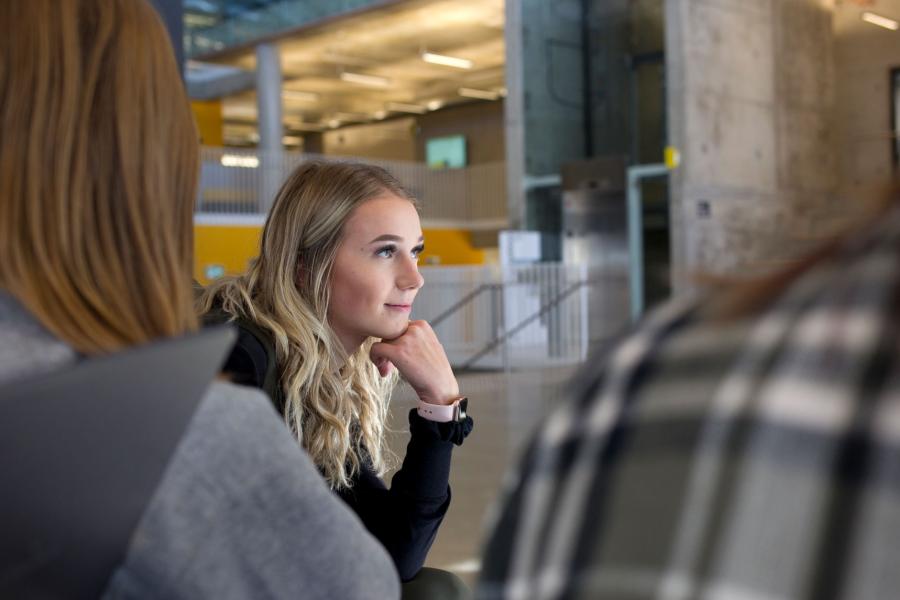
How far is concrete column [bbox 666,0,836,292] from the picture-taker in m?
15.0

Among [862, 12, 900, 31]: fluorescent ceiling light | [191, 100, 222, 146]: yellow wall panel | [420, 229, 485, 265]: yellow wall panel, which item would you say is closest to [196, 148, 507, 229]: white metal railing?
[420, 229, 485, 265]: yellow wall panel

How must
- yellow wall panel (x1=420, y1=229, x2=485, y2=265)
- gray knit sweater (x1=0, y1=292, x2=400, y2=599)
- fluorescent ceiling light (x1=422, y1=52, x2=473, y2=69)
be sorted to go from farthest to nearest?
fluorescent ceiling light (x1=422, y1=52, x2=473, y2=69) → yellow wall panel (x1=420, y1=229, x2=485, y2=265) → gray knit sweater (x1=0, y1=292, x2=400, y2=599)

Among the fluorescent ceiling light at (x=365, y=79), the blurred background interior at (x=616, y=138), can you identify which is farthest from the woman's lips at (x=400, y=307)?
the fluorescent ceiling light at (x=365, y=79)

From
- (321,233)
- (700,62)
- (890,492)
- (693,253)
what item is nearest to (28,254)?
(890,492)

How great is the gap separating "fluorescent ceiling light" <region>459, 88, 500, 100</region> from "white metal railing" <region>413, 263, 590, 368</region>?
12181 mm

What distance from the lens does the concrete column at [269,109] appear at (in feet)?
64.4

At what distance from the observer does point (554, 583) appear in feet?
1.41

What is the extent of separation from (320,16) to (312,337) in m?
18.9

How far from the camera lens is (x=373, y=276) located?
1.91m

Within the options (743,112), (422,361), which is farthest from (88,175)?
(743,112)

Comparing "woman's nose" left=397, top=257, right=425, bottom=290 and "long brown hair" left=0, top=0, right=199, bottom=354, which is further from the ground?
"long brown hair" left=0, top=0, right=199, bottom=354

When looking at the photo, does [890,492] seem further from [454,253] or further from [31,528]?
[454,253]

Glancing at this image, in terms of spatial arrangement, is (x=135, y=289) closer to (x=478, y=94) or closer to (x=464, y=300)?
(x=464, y=300)

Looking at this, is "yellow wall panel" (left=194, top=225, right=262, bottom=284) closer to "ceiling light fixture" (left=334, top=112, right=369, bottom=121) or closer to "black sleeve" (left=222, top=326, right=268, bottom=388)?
"ceiling light fixture" (left=334, top=112, right=369, bottom=121)
